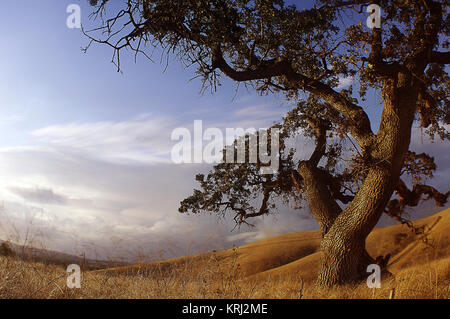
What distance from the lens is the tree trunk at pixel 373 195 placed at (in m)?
9.50

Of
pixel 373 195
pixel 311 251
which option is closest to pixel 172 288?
pixel 373 195

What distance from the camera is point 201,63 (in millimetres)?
11508

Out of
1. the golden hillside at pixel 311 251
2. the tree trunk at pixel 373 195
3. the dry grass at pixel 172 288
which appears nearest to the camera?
the dry grass at pixel 172 288

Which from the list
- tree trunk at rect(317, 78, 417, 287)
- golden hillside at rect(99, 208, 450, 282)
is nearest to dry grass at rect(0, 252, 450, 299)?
tree trunk at rect(317, 78, 417, 287)

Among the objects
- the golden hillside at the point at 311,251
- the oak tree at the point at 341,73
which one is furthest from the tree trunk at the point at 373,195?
the golden hillside at the point at 311,251

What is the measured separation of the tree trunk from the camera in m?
9.50

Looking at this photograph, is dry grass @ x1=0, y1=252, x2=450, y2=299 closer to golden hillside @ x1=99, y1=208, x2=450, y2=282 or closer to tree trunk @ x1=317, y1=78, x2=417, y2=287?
tree trunk @ x1=317, y1=78, x2=417, y2=287

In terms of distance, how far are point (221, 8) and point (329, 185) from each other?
22.8 ft

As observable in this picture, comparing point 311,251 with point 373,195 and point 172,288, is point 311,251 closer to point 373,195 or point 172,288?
point 373,195

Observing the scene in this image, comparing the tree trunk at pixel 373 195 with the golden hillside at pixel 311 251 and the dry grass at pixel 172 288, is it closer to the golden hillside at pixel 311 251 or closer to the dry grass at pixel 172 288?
the dry grass at pixel 172 288

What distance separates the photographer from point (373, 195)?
948cm

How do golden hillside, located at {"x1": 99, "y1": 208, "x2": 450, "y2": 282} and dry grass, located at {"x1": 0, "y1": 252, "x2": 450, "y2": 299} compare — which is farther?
golden hillside, located at {"x1": 99, "y1": 208, "x2": 450, "y2": 282}

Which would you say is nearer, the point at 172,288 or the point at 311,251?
the point at 172,288
